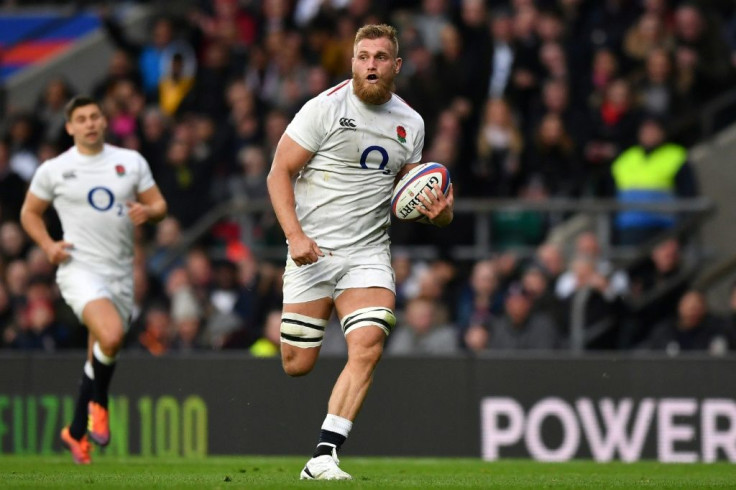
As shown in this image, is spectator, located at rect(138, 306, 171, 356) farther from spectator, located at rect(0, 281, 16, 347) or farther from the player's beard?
the player's beard

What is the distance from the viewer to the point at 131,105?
20531 mm

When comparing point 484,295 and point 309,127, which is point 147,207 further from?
point 484,295

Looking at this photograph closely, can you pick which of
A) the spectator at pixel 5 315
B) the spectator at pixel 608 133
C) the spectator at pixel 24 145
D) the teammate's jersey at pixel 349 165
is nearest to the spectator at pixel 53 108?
the spectator at pixel 24 145

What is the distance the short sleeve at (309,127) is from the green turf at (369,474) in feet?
6.81

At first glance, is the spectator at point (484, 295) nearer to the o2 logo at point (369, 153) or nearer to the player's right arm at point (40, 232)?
the player's right arm at point (40, 232)

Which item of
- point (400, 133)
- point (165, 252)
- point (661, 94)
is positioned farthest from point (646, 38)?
point (400, 133)

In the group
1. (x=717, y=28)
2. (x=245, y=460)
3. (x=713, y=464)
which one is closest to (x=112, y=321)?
(x=245, y=460)

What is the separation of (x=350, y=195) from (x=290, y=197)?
532 mm

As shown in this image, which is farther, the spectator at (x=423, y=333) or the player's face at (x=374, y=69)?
the spectator at (x=423, y=333)

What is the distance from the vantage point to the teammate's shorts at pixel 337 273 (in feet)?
33.7

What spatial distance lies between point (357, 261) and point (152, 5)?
14.6 m

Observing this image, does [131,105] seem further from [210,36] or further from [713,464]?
[713,464]

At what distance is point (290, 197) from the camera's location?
32.7ft

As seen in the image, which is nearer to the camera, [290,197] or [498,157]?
[290,197]
